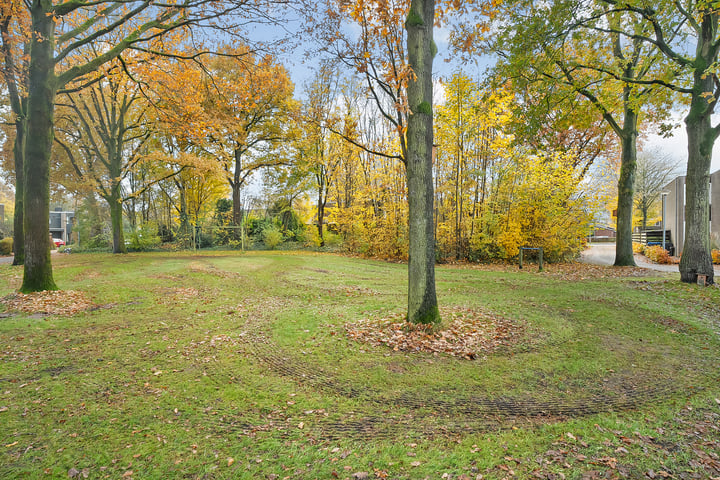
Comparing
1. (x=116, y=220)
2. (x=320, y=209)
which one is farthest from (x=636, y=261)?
(x=116, y=220)

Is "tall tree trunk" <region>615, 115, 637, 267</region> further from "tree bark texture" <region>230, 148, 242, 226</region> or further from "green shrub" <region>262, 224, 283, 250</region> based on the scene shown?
"tree bark texture" <region>230, 148, 242, 226</region>

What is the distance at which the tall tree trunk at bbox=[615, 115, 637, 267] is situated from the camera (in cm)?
1220

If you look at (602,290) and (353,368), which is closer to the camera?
(353,368)

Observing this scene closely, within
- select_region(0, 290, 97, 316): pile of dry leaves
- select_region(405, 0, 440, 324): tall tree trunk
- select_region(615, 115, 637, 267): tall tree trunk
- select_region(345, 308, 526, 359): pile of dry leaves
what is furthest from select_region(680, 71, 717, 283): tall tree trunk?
select_region(0, 290, 97, 316): pile of dry leaves

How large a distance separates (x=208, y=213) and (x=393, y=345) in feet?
75.6

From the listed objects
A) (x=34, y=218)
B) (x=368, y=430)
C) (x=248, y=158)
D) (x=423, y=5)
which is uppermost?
(x=248, y=158)

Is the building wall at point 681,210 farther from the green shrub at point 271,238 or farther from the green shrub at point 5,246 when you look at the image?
the green shrub at point 5,246

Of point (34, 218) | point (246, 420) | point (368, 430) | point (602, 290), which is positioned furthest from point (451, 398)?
point (34, 218)

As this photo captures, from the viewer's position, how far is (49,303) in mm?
6477

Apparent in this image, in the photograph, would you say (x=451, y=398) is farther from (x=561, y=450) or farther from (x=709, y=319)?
(x=709, y=319)

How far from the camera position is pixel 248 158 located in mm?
21281

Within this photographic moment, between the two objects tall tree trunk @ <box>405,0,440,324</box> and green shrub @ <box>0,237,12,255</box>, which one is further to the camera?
green shrub @ <box>0,237,12,255</box>

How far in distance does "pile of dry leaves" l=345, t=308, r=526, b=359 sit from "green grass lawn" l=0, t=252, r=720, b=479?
0.17 meters

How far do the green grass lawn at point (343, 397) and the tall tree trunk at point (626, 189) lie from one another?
6741mm
